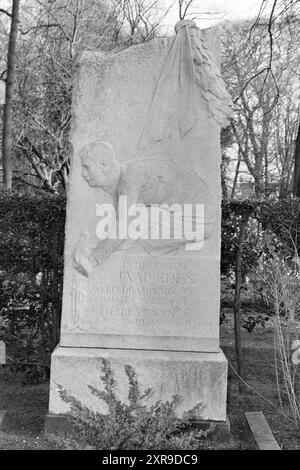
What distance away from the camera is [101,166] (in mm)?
4516

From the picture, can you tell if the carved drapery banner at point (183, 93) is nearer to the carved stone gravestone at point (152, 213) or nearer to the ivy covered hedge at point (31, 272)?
the carved stone gravestone at point (152, 213)

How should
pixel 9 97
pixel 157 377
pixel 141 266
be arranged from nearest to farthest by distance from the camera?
pixel 157 377, pixel 141 266, pixel 9 97

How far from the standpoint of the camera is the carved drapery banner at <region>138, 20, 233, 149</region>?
4566 mm

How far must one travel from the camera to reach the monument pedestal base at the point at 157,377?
4426mm

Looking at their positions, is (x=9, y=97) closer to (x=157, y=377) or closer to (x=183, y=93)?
(x=183, y=93)

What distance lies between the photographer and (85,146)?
4633 mm

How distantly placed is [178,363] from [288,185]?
24717 mm

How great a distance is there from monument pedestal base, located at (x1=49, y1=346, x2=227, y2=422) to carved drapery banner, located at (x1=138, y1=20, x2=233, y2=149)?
5.81ft

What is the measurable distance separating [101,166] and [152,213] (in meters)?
0.57

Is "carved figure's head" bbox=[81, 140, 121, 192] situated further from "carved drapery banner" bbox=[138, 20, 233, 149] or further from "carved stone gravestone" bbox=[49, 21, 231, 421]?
"carved drapery banner" bbox=[138, 20, 233, 149]

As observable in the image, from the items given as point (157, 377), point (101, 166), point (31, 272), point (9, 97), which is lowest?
point (157, 377)

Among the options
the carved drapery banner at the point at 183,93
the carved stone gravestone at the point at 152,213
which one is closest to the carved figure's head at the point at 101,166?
the carved stone gravestone at the point at 152,213

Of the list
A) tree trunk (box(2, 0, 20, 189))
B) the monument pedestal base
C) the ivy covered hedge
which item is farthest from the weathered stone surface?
tree trunk (box(2, 0, 20, 189))

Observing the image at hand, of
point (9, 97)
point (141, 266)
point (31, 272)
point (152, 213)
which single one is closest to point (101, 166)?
point (152, 213)
